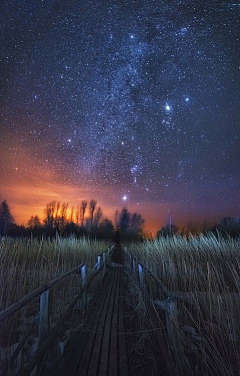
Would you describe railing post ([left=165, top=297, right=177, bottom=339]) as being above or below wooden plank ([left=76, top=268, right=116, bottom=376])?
above

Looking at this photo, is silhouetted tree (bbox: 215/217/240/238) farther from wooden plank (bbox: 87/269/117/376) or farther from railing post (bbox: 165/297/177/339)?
railing post (bbox: 165/297/177/339)

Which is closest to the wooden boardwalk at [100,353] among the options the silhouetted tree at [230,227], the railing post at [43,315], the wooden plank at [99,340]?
the wooden plank at [99,340]

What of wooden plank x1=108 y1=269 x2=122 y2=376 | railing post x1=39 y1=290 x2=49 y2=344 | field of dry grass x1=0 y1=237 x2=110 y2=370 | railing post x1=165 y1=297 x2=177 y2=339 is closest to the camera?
railing post x1=165 y1=297 x2=177 y2=339

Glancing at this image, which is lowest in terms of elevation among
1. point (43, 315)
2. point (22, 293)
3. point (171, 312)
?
point (22, 293)

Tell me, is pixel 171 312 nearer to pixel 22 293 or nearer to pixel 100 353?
pixel 100 353

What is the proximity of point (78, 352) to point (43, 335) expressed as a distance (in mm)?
958

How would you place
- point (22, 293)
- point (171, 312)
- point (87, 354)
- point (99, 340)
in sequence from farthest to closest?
point (22, 293)
point (99, 340)
point (87, 354)
point (171, 312)

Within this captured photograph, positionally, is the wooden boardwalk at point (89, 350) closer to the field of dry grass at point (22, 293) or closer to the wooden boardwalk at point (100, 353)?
the wooden boardwalk at point (100, 353)

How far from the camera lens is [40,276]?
6.30m

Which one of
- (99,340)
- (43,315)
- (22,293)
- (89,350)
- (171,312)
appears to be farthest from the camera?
(22,293)

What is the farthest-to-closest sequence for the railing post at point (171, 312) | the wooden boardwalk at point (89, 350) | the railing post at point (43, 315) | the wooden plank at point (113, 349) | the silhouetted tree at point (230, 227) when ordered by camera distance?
the silhouetted tree at point (230, 227)
the wooden plank at point (113, 349)
the railing post at point (43, 315)
the railing post at point (171, 312)
the wooden boardwalk at point (89, 350)

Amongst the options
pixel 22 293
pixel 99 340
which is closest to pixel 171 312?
pixel 99 340

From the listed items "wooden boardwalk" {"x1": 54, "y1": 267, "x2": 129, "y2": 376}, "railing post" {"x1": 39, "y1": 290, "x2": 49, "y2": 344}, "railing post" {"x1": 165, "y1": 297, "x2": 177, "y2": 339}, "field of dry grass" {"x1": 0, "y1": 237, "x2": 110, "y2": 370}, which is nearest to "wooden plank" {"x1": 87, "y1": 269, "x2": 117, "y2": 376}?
"wooden boardwalk" {"x1": 54, "y1": 267, "x2": 129, "y2": 376}

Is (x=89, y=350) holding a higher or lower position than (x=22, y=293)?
lower
